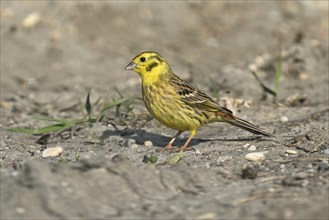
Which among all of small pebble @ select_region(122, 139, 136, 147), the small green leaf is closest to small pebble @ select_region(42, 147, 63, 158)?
small pebble @ select_region(122, 139, 136, 147)

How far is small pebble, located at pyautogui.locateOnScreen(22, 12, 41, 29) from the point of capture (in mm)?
10930

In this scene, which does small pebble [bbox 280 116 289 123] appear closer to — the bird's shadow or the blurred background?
the bird's shadow

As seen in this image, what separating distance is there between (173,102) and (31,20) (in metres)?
4.93

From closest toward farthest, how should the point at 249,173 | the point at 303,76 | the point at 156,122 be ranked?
the point at 249,173
the point at 156,122
the point at 303,76

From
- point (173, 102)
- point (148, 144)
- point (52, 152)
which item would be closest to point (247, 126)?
point (173, 102)

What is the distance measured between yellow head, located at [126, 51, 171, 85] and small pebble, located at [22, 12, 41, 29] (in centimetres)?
453

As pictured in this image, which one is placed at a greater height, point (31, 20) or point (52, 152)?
point (31, 20)

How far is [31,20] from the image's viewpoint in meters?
11.0

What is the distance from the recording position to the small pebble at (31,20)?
1093 centimetres

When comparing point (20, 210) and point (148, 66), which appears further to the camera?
point (148, 66)

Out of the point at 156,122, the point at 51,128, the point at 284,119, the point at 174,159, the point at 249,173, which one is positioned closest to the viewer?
the point at 249,173

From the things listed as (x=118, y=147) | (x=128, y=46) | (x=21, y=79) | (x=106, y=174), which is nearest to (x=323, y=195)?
(x=106, y=174)

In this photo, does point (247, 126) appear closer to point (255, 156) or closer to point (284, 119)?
point (284, 119)

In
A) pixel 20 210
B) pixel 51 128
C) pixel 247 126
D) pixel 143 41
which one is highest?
pixel 143 41
